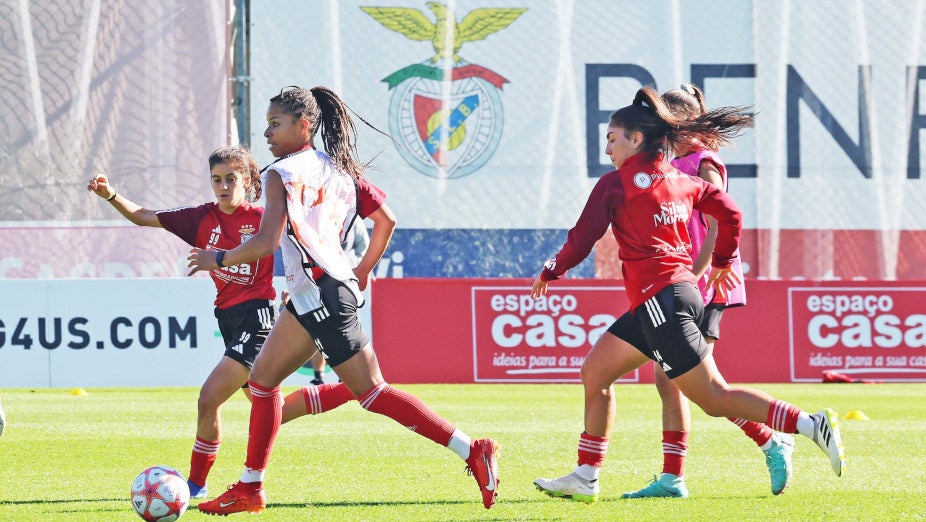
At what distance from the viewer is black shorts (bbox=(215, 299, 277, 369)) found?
20.2ft

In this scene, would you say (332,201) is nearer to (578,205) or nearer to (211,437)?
(211,437)

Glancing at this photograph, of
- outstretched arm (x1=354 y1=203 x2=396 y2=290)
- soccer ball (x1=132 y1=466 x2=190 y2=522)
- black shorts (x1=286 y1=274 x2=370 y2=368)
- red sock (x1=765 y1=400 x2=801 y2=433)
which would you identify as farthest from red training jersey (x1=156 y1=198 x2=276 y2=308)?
red sock (x1=765 y1=400 x2=801 y2=433)

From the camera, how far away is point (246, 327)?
6.25 meters

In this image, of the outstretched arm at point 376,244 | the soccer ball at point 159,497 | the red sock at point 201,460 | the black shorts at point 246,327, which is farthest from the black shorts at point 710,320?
the soccer ball at point 159,497

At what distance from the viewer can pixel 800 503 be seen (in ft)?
19.3

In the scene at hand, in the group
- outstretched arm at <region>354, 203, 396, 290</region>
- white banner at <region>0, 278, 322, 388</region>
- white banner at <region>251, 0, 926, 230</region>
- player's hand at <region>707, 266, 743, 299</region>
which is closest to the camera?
outstretched arm at <region>354, 203, 396, 290</region>

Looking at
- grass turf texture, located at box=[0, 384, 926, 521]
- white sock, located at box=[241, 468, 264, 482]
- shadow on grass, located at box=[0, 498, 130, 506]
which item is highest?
white sock, located at box=[241, 468, 264, 482]

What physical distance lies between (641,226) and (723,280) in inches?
32.3

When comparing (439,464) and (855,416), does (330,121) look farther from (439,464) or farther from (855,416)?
(855,416)

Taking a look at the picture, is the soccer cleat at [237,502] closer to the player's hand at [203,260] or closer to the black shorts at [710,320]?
the player's hand at [203,260]

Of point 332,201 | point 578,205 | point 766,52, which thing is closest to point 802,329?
point 578,205

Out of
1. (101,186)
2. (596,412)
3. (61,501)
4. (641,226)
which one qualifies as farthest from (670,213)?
(61,501)

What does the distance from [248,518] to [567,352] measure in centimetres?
1006

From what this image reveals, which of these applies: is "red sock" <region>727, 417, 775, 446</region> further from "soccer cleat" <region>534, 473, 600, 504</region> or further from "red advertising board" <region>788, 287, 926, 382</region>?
"red advertising board" <region>788, 287, 926, 382</region>
